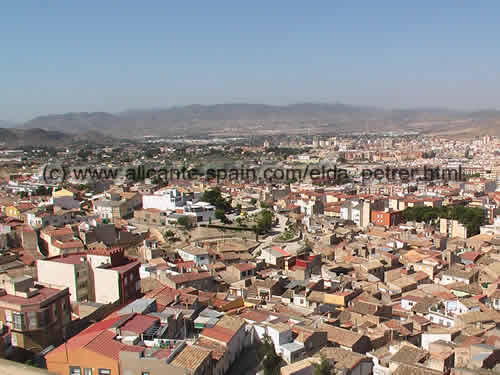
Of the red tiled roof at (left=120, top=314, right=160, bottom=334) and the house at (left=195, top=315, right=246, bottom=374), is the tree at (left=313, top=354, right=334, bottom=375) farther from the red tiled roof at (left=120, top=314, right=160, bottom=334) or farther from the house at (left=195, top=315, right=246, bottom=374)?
the red tiled roof at (left=120, top=314, right=160, bottom=334)

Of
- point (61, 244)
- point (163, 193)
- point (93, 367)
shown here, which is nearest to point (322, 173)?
point (163, 193)

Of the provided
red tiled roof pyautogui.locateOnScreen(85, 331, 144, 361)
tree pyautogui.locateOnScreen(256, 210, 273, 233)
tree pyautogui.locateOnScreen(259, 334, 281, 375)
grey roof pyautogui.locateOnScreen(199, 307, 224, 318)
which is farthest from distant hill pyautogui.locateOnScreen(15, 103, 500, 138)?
red tiled roof pyautogui.locateOnScreen(85, 331, 144, 361)

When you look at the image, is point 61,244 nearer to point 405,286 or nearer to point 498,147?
point 405,286

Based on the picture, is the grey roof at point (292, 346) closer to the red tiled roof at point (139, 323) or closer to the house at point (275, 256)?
the red tiled roof at point (139, 323)

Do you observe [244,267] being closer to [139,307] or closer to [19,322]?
[139,307]

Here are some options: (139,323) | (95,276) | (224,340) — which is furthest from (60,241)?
(224,340)

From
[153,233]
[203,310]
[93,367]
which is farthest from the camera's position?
[153,233]

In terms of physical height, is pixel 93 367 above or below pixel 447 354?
above

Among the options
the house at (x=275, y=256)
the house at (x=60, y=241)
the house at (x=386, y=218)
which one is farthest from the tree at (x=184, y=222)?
the house at (x=386, y=218)
